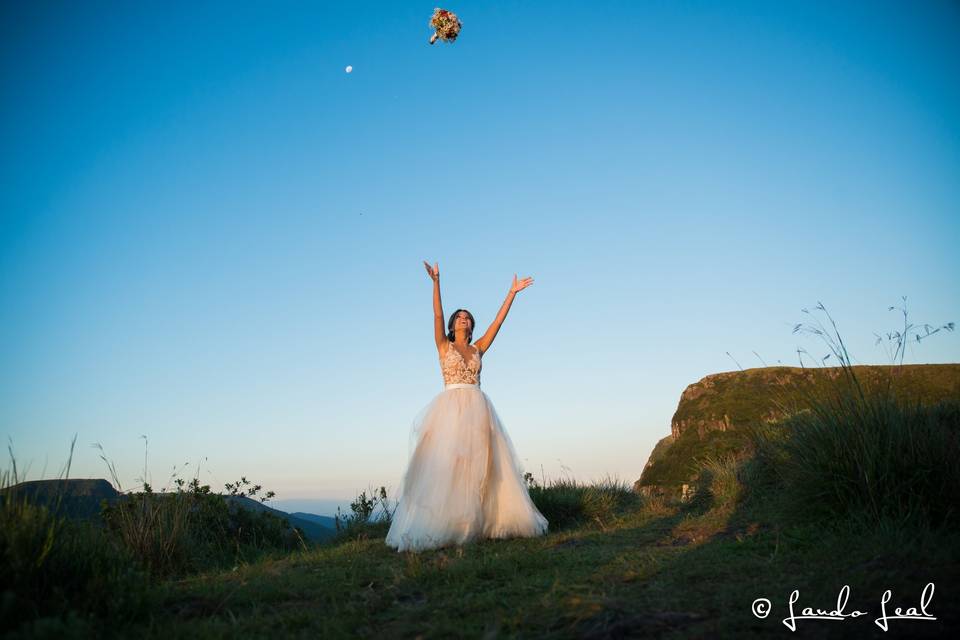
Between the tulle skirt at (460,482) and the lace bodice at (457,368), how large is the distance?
0.31 feet

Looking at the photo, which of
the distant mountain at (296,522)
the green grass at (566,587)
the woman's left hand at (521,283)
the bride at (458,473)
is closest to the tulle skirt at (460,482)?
the bride at (458,473)

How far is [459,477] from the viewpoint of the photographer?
7.12 metres

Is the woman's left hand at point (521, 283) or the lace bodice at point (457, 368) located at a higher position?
the woman's left hand at point (521, 283)

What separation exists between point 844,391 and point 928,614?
2987 mm

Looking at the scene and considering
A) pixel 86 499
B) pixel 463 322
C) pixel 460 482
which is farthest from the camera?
pixel 463 322

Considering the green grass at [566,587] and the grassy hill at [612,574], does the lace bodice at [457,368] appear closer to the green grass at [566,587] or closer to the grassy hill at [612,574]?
the grassy hill at [612,574]

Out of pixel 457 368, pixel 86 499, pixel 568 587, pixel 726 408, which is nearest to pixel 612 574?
pixel 568 587

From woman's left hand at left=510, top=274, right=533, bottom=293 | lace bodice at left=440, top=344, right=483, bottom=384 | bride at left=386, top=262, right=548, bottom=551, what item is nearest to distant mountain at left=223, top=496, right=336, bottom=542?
bride at left=386, top=262, right=548, bottom=551

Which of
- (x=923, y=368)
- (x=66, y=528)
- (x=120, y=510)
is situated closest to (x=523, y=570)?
(x=66, y=528)

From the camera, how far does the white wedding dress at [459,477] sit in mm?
6820

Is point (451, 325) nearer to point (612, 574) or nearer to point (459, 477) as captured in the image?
point (459, 477)

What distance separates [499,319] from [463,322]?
0.50 metres

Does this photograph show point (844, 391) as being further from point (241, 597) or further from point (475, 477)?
point (241, 597)

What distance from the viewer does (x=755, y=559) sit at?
4.57m
